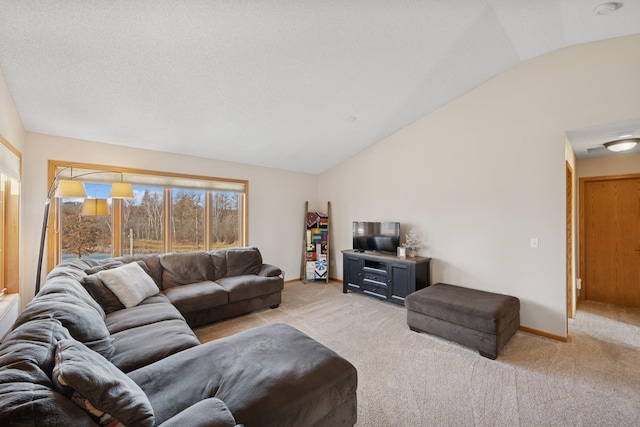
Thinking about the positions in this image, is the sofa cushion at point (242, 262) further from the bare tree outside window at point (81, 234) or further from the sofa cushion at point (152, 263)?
the bare tree outside window at point (81, 234)

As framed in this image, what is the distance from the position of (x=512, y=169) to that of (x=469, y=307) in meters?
1.88

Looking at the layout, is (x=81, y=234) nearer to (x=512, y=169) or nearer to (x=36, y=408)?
(x=36, y=408)

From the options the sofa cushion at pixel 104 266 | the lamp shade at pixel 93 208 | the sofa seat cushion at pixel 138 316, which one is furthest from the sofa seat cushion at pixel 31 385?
the lamp shade at pixel 93 208

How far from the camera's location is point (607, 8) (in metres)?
2.28

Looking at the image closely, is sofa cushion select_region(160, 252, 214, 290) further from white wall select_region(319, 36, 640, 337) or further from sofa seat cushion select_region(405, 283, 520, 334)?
white wall select_region(319, 36, 640, 337)

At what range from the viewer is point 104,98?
2.74 meters

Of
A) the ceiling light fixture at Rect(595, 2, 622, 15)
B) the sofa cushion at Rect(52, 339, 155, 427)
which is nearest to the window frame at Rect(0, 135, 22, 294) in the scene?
the sofa cushion at Rect(52, 339, 155, 427)

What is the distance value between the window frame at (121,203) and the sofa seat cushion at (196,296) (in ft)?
3.75

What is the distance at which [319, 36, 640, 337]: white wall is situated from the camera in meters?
2.83

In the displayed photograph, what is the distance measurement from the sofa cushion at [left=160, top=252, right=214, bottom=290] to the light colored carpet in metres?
0.77

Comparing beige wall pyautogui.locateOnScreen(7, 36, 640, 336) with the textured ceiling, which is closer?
the textured ceiling

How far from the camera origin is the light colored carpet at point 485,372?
1.91m

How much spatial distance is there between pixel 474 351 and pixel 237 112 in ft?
12.7

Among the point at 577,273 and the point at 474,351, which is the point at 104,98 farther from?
the point at 577,273
